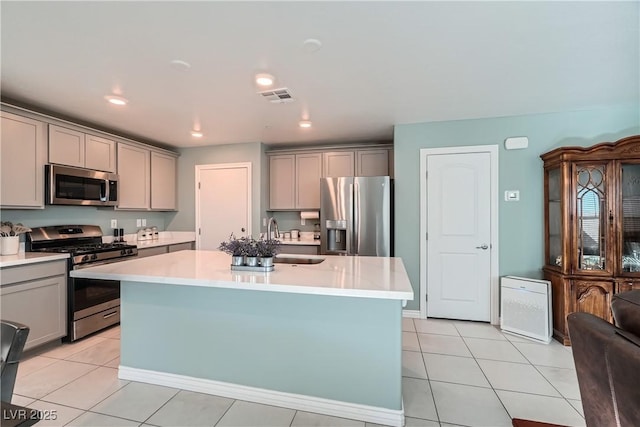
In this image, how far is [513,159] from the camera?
126 inches

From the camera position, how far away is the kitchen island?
1704 mm

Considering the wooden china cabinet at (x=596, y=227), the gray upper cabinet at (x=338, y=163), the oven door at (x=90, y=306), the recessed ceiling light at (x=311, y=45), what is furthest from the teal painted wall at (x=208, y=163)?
the wooden china cabinet at (x=596, y=227)

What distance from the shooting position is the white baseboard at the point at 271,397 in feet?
5.61

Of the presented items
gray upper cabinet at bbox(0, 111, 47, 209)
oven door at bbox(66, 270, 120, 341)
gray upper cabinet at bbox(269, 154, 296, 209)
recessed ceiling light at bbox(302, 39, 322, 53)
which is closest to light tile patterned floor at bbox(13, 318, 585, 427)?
oven door at bbox(66, 270, 120, 341)

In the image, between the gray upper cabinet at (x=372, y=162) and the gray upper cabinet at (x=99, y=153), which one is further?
the gray upper cabinet at (x=372, y=162)

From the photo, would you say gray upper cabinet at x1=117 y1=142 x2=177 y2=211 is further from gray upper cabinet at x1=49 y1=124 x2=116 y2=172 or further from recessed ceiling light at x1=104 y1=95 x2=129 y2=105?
recessed ceiling light at x1=104 y1=95 x2=129 y2=105

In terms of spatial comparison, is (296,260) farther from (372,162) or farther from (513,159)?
(513,159)

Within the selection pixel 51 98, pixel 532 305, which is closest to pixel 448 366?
pixel 532 305

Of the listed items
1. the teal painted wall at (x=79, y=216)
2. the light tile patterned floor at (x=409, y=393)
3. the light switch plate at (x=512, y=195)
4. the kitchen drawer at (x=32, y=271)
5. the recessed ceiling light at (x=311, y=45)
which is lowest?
the light tile patterned floor at (x=409, y=393)

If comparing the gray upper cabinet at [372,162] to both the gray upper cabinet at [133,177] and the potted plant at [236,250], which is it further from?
the gray upper cabinet at [133,177]

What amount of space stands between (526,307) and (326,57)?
3030mm

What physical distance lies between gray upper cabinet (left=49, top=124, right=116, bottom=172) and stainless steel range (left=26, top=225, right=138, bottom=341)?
0.75 m

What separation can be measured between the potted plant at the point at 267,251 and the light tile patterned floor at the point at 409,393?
908 mm

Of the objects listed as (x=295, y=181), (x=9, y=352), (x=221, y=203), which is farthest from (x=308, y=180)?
(x=9, y=352)
